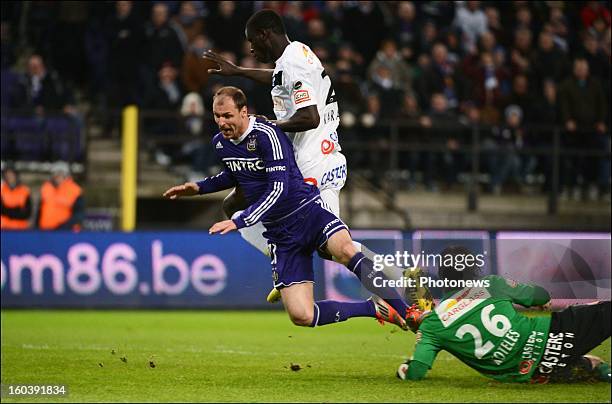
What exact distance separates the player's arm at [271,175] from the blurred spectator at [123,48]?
313 inches

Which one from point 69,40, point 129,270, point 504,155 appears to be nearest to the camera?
point 129,270

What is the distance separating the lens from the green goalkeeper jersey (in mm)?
7199

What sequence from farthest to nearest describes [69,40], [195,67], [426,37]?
[426,37] → [195,67] → [69,40]

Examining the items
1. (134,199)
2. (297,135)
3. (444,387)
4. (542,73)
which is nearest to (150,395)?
(444,387)

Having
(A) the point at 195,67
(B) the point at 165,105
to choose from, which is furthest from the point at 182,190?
(A) the point at 195,67

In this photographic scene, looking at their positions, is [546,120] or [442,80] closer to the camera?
[546,120]

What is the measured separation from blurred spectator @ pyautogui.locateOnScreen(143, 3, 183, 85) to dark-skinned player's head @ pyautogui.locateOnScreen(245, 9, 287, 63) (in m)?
7.35

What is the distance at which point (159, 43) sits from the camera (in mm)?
15961

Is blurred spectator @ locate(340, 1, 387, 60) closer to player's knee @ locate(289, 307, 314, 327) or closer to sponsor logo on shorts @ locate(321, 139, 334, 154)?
sponsor logo on shorts @ locate(321, 139, 334, 154)

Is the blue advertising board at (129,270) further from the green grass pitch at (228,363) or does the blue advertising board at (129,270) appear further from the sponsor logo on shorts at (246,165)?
the sponsor logo on shorts at (246,165)

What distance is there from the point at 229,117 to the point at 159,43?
818 cm

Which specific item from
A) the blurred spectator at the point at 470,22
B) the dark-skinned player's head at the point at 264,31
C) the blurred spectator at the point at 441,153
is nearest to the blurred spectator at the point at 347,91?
the blurred spectator at the point at 441,153

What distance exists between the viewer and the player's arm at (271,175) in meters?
7.97

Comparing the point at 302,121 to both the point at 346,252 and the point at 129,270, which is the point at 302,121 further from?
the point at 129,270
